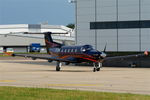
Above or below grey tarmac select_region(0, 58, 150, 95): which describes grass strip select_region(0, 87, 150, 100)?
above

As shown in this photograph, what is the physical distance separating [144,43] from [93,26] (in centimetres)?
816

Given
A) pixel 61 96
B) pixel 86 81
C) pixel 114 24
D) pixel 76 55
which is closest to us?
pixel 61 96

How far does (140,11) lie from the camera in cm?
5316

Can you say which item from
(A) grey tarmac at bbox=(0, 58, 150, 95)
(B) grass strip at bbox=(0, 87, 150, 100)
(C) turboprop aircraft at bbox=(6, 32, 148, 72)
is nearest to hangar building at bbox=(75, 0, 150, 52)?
(C) turboprop aircraft at bbox=(6, 32, 148, 72)

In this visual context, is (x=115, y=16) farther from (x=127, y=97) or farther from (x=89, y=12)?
(x=127, y=97)

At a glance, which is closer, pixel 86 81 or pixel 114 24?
pixel 86 81

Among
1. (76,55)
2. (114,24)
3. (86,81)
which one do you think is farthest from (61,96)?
(114,24)

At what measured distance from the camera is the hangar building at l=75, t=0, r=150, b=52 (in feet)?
174

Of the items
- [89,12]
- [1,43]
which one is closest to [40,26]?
[1,43]

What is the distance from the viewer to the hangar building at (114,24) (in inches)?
2089

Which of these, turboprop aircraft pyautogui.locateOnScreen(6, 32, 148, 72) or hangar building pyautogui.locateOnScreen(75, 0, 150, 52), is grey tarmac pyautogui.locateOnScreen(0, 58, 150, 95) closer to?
turboprop aircraft pyautogui.locateOnScreen(6, 32, 148, 72)

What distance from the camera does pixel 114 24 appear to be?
55.4 meters

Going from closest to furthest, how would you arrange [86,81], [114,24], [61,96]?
[61,96] < [86,81] < [114,24]

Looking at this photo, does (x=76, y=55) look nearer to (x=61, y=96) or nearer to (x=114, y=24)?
(x=114, y=24)
